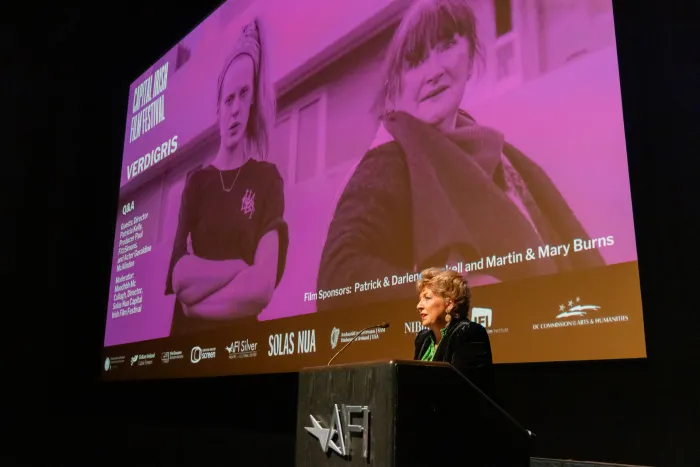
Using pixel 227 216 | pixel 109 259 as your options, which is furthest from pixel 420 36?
pixel 109 259

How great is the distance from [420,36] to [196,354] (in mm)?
2341

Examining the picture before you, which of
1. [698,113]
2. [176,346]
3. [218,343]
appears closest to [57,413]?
[176,346]

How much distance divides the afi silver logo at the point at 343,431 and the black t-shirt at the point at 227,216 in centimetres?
200

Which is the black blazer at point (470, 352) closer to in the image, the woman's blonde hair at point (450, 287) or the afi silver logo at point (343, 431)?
the woman's blonde hair at point (450, 287)

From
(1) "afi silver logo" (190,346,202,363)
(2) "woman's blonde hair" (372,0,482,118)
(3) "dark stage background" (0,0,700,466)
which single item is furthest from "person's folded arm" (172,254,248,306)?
(2) "woman's blonde hair" (372,0,482,118)

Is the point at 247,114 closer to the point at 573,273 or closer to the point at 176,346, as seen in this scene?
the point at 176,346

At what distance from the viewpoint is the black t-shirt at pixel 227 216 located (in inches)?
151

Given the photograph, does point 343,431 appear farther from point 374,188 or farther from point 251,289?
point 251,289

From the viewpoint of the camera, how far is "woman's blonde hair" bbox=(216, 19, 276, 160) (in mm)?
4016

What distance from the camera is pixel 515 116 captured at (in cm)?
263

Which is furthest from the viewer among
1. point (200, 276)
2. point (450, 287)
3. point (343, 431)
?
point (200, 276)

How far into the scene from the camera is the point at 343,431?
64.0 inches

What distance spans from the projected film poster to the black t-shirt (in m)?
0.01

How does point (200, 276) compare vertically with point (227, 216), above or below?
below
